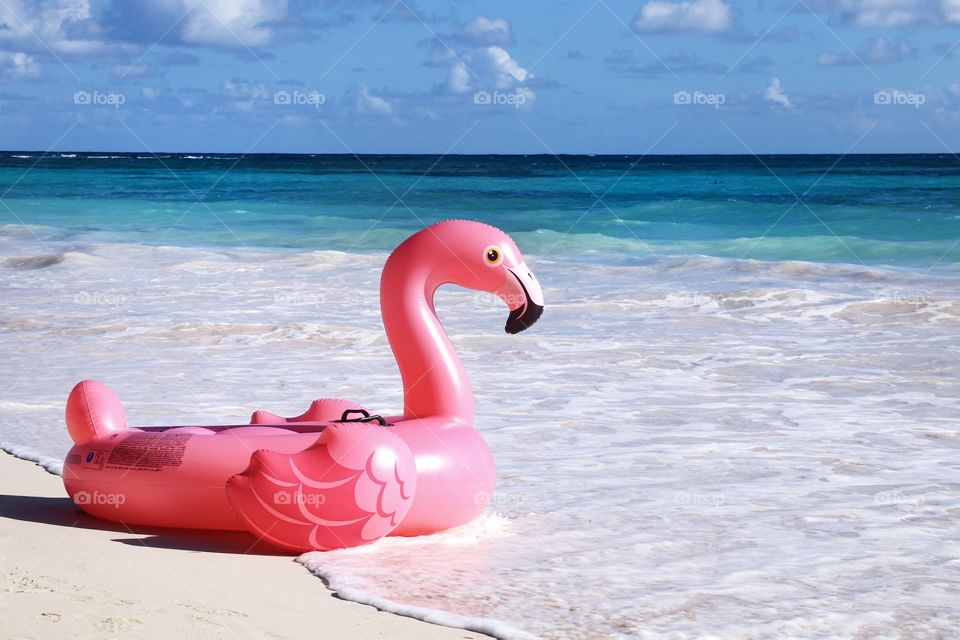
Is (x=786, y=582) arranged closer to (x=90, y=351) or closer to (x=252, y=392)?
(x=252, y=392)

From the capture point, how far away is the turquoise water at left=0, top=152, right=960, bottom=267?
2525 cm

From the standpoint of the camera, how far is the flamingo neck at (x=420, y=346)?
5.38 metres

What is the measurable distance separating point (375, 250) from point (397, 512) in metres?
19.7

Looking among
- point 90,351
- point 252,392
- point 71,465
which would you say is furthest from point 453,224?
point 90,351
